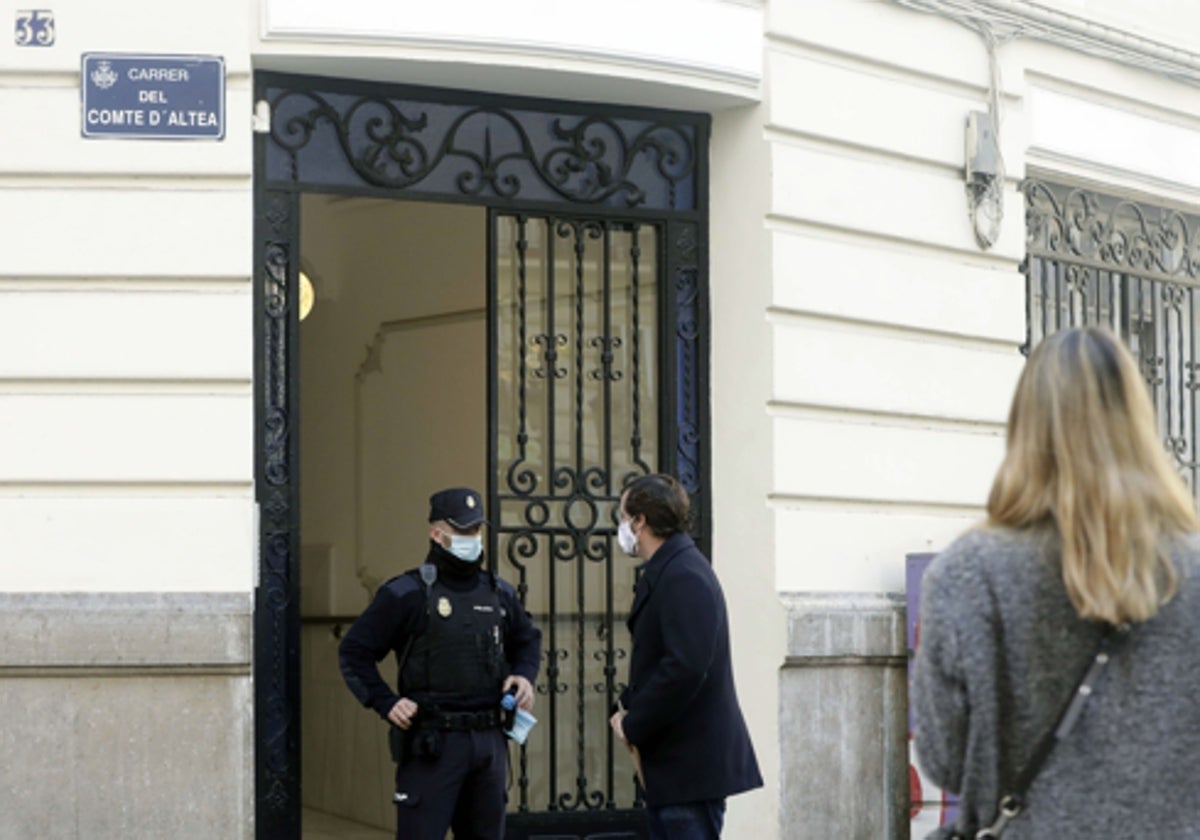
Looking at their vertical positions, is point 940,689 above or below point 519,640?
above

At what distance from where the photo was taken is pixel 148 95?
8.06m

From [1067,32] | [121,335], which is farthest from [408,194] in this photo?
[1067,32]

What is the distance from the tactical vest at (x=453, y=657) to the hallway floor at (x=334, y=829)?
466 centimetres

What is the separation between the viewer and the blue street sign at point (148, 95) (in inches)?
317

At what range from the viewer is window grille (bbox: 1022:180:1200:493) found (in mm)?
11016

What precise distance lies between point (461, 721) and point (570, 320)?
2338 mm

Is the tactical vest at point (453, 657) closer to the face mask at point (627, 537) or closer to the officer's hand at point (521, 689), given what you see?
the officer's hand at point (521, 689)

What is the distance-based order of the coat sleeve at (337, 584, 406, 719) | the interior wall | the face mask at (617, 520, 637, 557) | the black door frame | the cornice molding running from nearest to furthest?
the face mask at (617, 520, 637, 557), the coat sleeve at (337, 584, 406, 719), the black door frame, the cornice molding, the interior wall

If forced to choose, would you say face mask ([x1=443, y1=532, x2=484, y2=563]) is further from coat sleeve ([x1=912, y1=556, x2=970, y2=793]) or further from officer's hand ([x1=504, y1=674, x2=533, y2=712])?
coat sleeve ([x1=912, y1=556, x2=970, y2=793])

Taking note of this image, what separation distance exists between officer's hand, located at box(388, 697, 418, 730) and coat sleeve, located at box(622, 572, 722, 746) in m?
0.98

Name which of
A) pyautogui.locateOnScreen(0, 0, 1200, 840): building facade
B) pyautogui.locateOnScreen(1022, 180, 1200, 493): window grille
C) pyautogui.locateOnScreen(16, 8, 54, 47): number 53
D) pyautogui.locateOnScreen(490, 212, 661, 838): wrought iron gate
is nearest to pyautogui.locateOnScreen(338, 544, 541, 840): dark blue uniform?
pyautogui.locateOnScreen(0, 0, 1200, 840): building facade

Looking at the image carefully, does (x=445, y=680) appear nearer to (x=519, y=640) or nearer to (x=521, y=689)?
(x=521, y=689)

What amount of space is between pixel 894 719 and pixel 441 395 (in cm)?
376

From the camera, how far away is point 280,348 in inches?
336
